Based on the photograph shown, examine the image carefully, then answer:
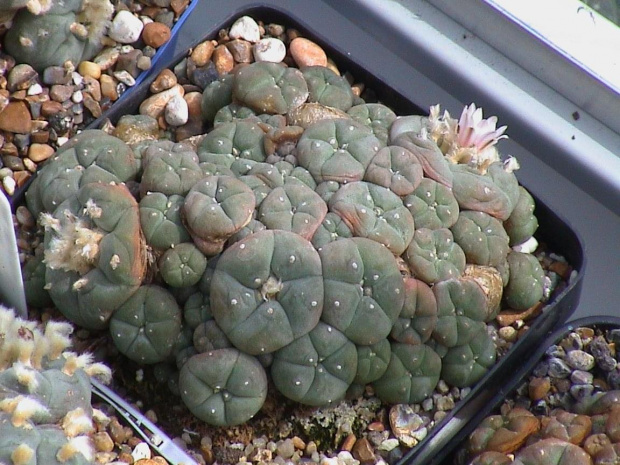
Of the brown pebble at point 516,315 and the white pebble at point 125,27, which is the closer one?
the brown pebble at point 516,315

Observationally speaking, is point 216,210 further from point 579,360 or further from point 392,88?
point 579,360

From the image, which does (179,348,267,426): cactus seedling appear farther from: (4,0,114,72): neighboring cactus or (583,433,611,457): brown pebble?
(4,0,114,72): neighboring cactus

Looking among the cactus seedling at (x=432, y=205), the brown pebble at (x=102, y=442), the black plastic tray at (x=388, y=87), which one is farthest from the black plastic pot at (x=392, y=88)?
the brown pebble at (x=102, y=442)

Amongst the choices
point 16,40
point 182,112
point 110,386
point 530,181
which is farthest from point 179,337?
point 530,181

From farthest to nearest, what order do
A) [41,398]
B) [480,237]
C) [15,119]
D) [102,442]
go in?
[15,119] < [480,237] < [102,442] < [41,398]

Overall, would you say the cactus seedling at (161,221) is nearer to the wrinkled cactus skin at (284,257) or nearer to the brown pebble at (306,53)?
the wrinkled cactus skin at (284,257)

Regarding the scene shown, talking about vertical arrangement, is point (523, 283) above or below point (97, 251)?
above

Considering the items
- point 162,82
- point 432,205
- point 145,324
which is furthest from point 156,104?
point 432,205

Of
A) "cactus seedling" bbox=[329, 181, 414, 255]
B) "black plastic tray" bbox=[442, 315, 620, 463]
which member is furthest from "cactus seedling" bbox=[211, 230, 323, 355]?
"black plastic tray" bbox=[442, 315, 620, 463]
